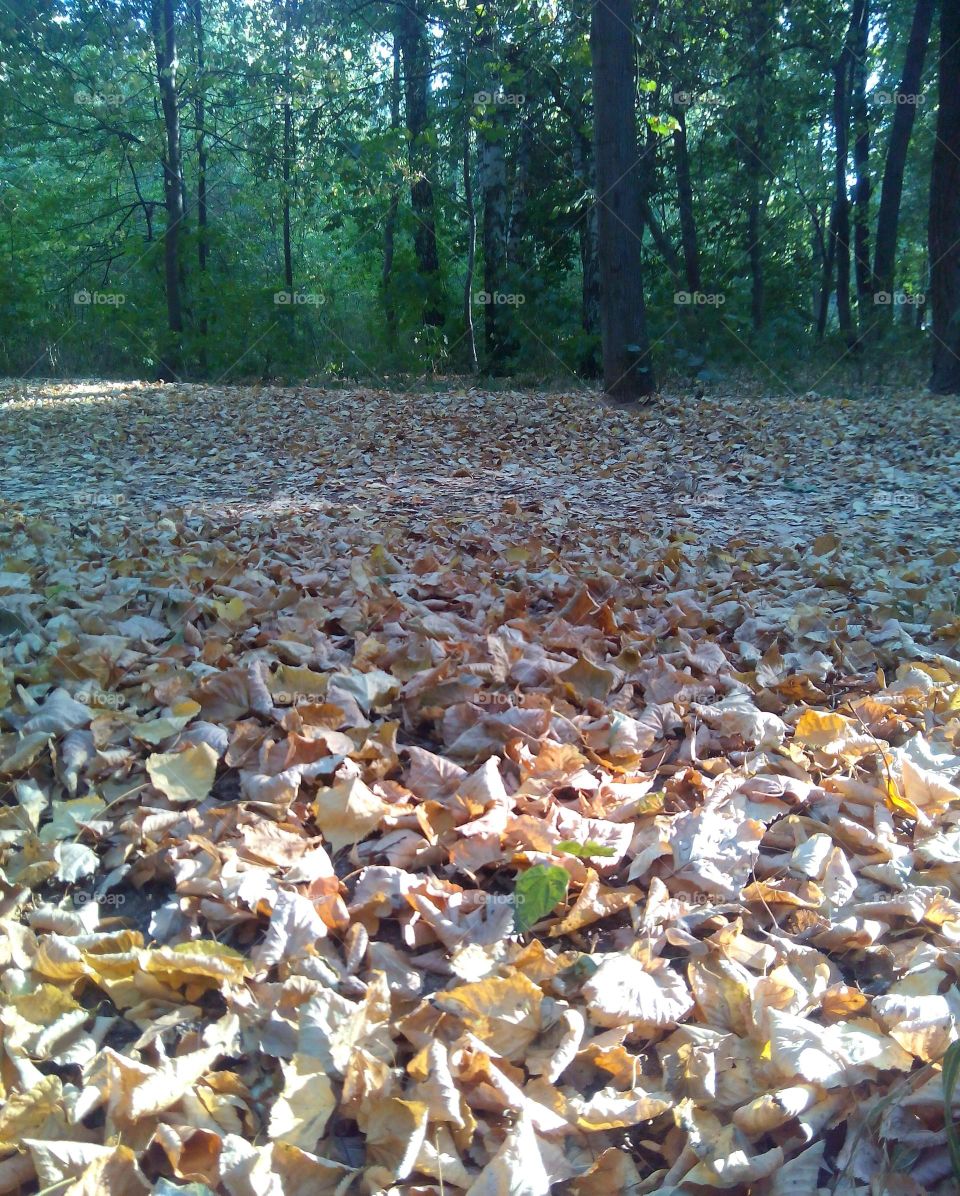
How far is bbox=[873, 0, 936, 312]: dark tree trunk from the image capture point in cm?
1122

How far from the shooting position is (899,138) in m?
12.1

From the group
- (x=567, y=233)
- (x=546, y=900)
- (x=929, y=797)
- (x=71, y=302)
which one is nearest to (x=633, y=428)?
(x=929, y=797)

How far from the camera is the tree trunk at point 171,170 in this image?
12.9 m

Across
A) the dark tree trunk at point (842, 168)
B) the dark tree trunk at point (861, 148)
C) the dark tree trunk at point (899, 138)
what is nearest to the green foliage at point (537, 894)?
the dark tree trunk at point (899, 138)

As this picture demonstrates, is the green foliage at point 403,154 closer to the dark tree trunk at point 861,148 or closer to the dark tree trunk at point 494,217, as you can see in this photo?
the dark tree trunk at point 494,217

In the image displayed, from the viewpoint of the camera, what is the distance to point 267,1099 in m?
1.43

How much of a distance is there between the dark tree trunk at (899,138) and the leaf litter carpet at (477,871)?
33.1ft

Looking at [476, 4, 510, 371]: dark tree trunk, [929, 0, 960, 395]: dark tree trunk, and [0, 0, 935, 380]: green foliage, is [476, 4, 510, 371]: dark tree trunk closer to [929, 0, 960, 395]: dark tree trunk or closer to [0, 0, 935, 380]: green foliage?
[0, 0, 935, 380]: green foliage

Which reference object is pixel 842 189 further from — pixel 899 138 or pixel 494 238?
pixel 494 238

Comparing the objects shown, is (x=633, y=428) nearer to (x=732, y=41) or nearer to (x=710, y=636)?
(x=710, y=636)

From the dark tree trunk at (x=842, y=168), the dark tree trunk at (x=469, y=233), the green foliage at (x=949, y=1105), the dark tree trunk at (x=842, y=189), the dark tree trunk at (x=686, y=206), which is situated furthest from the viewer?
the dark tree trunk at (x=842, y=189)

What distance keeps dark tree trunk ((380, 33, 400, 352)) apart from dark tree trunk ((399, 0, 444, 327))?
22 cm

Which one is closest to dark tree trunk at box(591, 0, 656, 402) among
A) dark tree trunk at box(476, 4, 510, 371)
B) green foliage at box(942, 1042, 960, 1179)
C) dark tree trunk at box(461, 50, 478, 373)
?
dark tree trunk at box(476, 4, 510, 371)

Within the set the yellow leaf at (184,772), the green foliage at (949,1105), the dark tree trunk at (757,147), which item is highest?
the dark tree trunk at (757,147)
